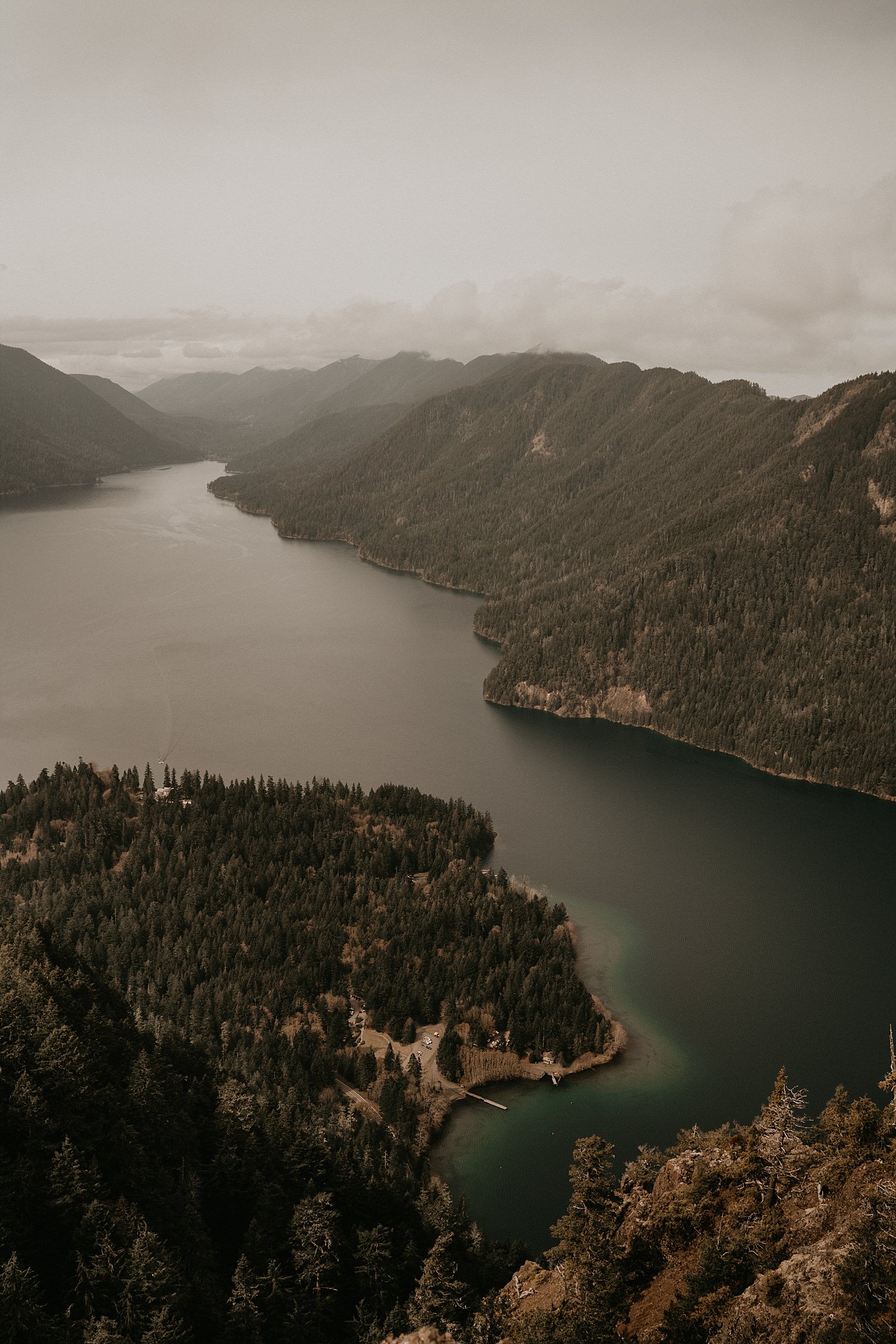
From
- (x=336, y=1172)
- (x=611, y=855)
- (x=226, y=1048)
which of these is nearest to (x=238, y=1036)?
(x=226, y=1048)

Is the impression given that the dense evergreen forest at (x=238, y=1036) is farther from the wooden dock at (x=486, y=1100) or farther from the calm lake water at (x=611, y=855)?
the calm lake water at (x=611, y=855)

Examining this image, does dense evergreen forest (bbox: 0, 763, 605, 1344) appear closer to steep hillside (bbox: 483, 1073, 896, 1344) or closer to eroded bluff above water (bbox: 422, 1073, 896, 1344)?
eroded bluff above water (bbox: 422, 1073, 896, 1344)

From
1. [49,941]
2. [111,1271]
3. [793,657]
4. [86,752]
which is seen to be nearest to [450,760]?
[86,752]

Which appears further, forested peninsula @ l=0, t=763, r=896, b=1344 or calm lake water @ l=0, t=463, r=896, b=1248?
calm lake water @ l=0, t=463, r=896, b=1248

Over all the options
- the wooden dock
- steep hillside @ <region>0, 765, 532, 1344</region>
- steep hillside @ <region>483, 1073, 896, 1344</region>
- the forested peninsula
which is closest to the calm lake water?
the wooden dock

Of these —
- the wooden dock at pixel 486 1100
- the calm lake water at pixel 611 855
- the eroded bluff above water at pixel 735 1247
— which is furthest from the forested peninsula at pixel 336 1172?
the calm lake water at pixel 611 855

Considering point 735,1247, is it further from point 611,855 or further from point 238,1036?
point 611,855

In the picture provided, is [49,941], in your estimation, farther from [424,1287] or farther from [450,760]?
[450,760]
